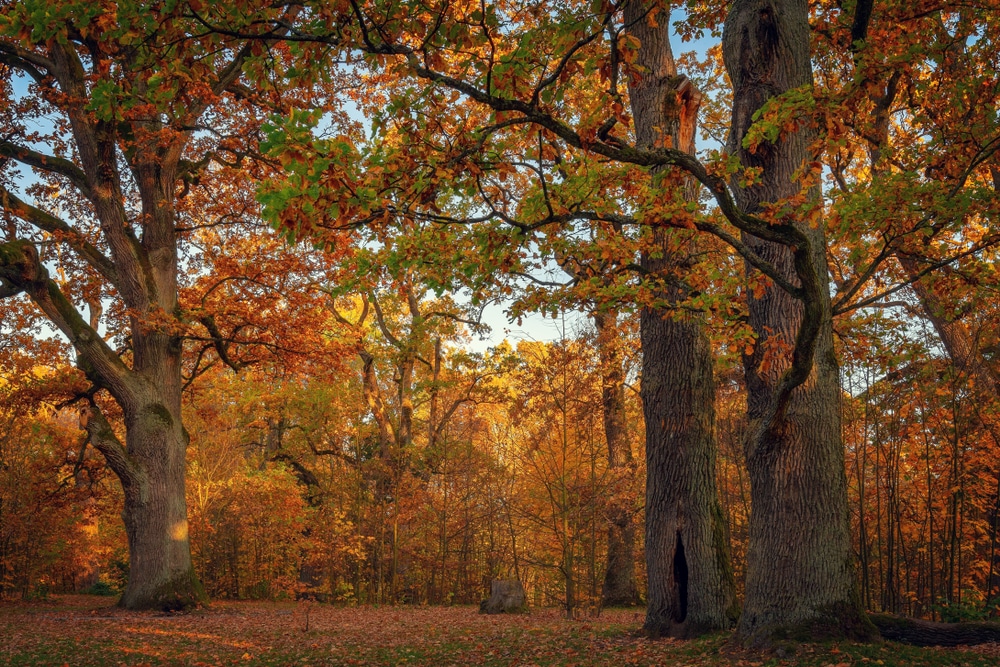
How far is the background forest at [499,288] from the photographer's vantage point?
5.41 metres

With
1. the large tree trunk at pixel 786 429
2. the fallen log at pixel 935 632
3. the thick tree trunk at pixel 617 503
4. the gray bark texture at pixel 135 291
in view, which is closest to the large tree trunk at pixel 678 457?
the large tree trunk at pixel 786 429

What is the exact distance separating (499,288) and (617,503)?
9069 millimetres

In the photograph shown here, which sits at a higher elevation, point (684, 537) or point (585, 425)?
point (585, 425)

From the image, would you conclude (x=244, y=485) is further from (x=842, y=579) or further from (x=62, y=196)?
(x=842, y=579)

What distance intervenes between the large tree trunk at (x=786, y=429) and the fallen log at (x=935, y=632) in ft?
1.80

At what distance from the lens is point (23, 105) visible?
1293 cm

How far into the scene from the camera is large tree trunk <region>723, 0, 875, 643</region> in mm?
6527

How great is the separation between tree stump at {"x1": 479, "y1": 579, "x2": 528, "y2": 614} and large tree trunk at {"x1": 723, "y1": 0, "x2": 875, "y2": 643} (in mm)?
9693

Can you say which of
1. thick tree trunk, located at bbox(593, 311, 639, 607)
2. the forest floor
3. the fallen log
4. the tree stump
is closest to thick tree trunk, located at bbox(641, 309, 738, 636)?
the forest floor

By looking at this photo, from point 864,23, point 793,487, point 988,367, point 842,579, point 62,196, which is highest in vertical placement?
point 62,196

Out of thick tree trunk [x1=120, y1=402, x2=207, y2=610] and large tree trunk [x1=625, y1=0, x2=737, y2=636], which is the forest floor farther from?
large tree trunk [x1=625, y1=0, x2=737, y2=636]

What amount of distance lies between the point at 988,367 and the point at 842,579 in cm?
771

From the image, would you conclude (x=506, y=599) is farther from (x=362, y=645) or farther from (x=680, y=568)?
(x=680, y=568)

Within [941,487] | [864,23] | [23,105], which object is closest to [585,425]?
[941,487]
